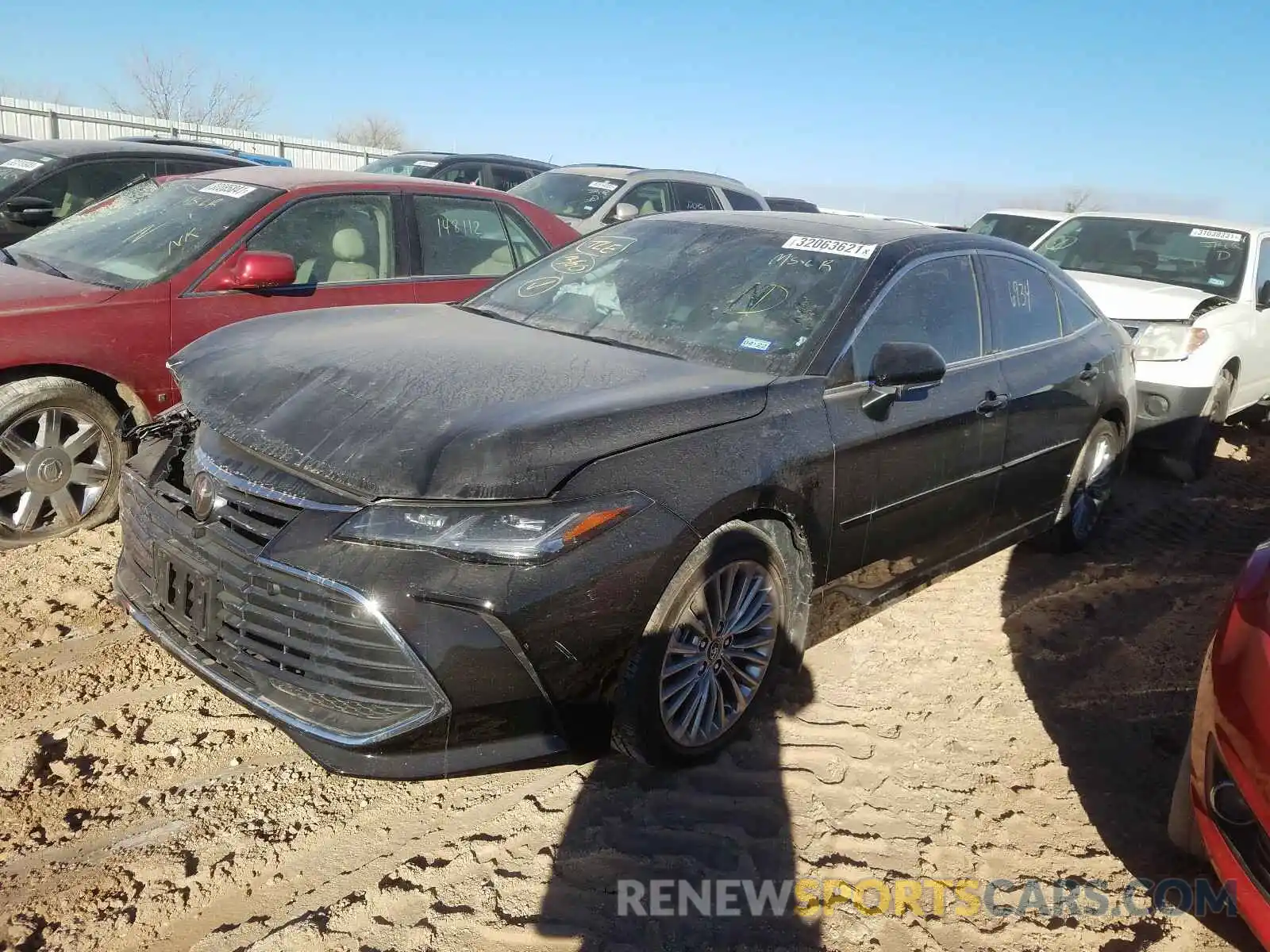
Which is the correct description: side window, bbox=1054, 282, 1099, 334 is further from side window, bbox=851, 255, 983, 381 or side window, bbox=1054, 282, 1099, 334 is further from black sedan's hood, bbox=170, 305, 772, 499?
black sedan's hood, bbox=170, 305, 772, 499

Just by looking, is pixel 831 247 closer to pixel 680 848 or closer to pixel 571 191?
pixel 680 848

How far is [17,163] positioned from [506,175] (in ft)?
24.8

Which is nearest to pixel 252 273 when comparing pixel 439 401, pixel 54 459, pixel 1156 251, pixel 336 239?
pixel 336 239

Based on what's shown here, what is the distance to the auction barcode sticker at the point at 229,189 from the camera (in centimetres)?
504

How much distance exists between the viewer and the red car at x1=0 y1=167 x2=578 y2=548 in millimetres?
4082

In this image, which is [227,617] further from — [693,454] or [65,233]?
[65,233]

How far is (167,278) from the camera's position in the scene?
4523mm

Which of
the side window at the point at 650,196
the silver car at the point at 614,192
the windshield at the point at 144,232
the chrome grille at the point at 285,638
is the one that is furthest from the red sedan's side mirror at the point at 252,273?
the side window at the point at 650,196

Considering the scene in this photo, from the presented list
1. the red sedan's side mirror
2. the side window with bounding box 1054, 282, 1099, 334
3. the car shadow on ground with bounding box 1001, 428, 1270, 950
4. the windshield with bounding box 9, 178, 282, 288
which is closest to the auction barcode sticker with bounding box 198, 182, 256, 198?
the windshield with bounding box 9, 178, 282, 288

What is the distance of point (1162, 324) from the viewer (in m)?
6.88

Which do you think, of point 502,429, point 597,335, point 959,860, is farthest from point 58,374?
point 959,860

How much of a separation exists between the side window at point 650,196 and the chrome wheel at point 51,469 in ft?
24.1

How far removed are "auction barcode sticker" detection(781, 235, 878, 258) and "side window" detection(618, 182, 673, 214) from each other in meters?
7.13

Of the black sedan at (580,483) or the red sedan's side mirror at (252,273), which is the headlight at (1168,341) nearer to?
the black sedan at (580,483)
